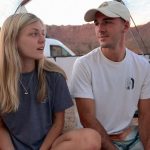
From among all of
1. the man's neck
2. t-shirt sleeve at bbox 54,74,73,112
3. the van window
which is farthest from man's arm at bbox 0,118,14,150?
the van window

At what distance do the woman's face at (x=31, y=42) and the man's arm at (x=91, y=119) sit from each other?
47 cm

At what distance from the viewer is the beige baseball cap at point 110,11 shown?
120 inches

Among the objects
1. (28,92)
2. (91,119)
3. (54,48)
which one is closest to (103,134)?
(91,119)

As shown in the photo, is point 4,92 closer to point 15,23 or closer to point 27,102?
point 27,102

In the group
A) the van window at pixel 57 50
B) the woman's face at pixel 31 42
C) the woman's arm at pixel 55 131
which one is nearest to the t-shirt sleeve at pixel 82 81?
the woman's arm at pixel 55 131

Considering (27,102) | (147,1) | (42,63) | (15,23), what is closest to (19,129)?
(27,102)

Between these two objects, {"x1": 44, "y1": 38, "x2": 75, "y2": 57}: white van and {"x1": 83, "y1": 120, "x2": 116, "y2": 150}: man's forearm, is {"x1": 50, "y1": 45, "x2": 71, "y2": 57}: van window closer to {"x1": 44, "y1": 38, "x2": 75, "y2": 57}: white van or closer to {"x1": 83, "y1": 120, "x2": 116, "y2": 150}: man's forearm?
{"x1": 44, "y1": 38, "x2": 75, "y2": 57}: white van

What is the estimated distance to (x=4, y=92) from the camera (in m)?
2.85

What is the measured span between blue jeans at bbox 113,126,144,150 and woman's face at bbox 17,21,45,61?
889 mm

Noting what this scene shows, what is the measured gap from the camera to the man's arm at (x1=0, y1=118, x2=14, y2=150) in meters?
2.84

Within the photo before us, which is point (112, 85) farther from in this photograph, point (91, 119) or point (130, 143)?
point (130, 143)

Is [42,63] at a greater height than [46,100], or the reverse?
[42,63]

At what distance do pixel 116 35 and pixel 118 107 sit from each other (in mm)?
531

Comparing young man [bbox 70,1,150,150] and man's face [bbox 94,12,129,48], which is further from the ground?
man's face [bbox 94,12,129,48]
